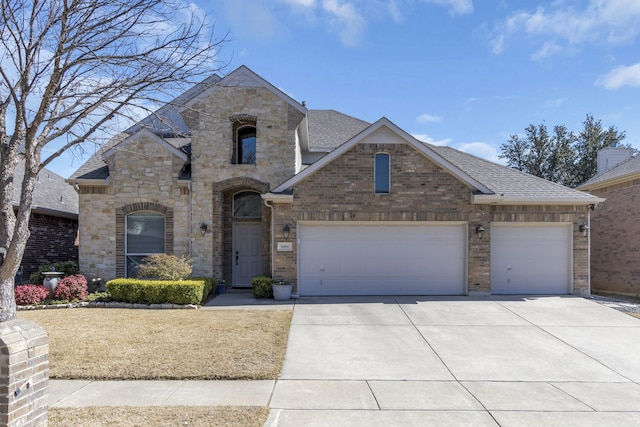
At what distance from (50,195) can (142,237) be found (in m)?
6.13

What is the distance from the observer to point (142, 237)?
1348cm

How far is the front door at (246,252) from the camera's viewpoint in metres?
14.1

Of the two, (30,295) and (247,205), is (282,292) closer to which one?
(247,205)

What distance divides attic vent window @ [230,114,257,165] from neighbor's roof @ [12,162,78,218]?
6938 millimetres

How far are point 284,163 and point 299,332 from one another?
659 centimetres

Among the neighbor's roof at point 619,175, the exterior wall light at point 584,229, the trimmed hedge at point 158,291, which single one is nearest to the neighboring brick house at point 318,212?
the exterior wall light at point 584,229

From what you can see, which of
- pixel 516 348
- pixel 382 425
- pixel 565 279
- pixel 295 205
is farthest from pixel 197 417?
pixel 565 279

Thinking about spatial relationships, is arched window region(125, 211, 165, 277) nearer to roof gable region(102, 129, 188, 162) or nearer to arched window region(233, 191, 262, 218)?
roof gable region(102, 129, 188, 162)

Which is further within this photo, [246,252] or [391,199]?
[246,252]

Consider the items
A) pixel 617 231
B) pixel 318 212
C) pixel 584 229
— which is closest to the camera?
pixel 318 212

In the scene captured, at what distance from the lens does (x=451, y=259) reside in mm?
12602

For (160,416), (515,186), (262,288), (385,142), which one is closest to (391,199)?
(385,142)

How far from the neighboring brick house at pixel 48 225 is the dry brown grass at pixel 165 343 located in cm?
491

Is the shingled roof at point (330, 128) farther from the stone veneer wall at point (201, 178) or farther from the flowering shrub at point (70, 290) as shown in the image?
the flowering shrub at point (70, 290)
